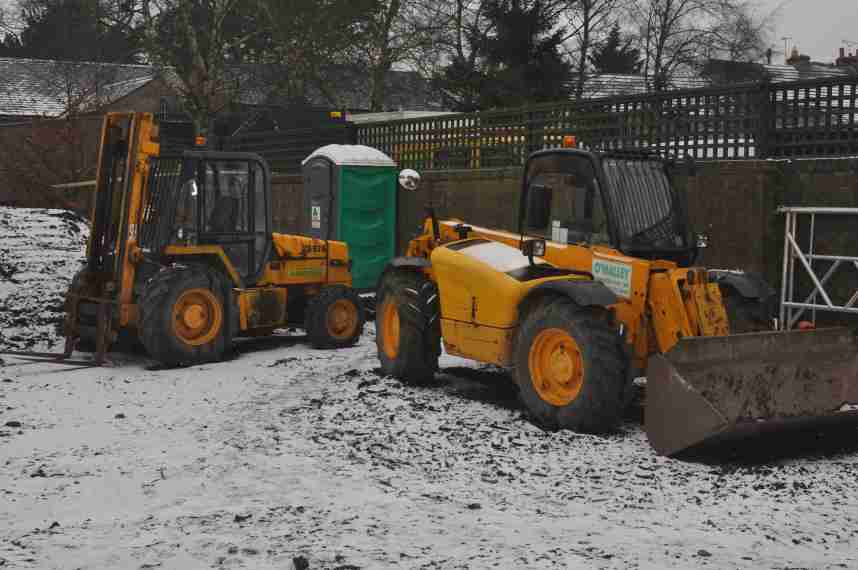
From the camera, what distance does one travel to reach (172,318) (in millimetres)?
10922

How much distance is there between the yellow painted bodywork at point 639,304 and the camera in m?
7.98

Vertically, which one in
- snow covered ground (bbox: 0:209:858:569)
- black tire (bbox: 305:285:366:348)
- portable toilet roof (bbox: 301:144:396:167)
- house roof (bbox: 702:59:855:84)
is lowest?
snow covered ground (bbox: 0:209:858:569)

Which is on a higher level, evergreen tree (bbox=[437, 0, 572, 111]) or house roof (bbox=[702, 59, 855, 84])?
house roof (bbox=[702, 59, 855, 84])

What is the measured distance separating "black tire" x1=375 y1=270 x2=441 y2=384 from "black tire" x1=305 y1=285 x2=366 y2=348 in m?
2.25

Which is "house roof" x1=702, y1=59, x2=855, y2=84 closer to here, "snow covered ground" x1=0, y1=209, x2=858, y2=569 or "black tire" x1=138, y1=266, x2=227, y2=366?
"black tire" x1=138, y1=266, x2=227, y2=366

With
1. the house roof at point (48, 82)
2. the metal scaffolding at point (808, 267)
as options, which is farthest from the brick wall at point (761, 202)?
the house roof at point (48, 82)

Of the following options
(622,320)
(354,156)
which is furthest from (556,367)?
(354,156)

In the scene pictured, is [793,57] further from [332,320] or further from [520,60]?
[332,320]

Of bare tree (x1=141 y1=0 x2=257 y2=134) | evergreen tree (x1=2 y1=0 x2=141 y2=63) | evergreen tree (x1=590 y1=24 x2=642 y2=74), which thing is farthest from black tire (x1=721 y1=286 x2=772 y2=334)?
evergreen tree (x1=590 y1=24 x2=642 y2=74)

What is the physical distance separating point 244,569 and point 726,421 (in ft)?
10.8

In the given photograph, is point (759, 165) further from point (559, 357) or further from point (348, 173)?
point (348, 173)

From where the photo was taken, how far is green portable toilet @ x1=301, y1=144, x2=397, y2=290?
1628cm

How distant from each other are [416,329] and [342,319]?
2.74m

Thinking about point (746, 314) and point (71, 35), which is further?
point (71, 35)
